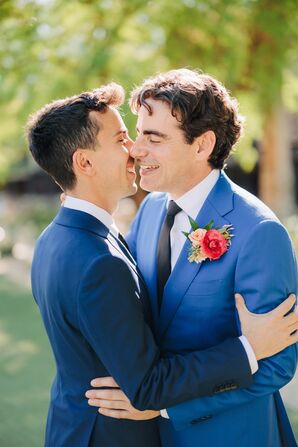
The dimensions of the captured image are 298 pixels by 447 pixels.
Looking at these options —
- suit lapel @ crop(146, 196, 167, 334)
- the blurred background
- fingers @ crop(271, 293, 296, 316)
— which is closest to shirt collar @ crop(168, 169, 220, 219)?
suit lapel @ crop(146, 196, 167, 334)

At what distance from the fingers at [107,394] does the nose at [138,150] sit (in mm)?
1059

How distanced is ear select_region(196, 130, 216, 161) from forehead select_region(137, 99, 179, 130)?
0.14 m

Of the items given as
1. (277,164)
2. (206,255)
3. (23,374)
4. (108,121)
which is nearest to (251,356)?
(206,255)

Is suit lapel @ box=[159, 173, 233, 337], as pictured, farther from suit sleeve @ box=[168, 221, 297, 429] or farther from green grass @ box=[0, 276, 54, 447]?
green grass @ box=[0, 276, 54, 447]

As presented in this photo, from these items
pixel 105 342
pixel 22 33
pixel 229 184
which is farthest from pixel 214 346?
pixel 22 33

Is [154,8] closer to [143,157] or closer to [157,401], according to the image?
[143,157]

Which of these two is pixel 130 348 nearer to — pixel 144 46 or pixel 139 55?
pixel 139 55

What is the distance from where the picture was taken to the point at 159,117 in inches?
107

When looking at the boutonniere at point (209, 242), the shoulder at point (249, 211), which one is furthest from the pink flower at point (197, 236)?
the shoulder at point (249, 211)

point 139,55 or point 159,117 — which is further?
point 139,55

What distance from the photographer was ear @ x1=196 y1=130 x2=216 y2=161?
275cm

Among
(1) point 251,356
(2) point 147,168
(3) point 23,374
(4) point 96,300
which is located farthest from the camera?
(3) point 23,374

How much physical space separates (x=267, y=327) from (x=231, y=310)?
214 mm

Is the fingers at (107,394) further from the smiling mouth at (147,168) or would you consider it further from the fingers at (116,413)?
the smiling mouth at (147,168)
